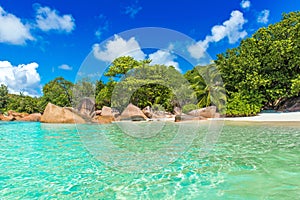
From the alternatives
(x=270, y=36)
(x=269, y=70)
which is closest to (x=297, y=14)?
(x=270, y=36)

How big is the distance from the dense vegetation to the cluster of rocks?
0.93 m

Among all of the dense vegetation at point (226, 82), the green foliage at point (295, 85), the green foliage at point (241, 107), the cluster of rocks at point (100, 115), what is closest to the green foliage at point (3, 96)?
the dense vegetation at point (226, 82)

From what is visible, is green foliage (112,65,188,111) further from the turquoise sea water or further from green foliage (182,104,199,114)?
the turquoise sea water

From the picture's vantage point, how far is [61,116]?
17.3 m

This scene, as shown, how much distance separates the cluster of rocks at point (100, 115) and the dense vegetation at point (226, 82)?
36.5 inches

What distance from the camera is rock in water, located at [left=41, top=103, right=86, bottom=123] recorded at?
17.2 metres

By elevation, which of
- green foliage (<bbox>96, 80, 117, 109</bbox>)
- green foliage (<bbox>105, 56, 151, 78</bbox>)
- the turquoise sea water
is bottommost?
the turquoise sea water

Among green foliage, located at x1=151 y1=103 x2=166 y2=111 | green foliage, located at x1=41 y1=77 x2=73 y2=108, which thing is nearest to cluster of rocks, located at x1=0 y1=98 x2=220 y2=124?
green foliage, located at x1=151 y1=103 x2=166 y2=111

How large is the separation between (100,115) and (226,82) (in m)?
12.4

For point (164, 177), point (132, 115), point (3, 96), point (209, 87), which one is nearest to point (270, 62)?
point (209, 87)

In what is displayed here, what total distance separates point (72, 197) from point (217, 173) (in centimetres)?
248

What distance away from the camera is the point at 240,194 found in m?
3.01

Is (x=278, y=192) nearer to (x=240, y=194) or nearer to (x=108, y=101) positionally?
(x=240, y=194)

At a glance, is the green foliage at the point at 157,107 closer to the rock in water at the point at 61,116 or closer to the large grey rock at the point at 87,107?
the large grey rock at the point at 87,107
